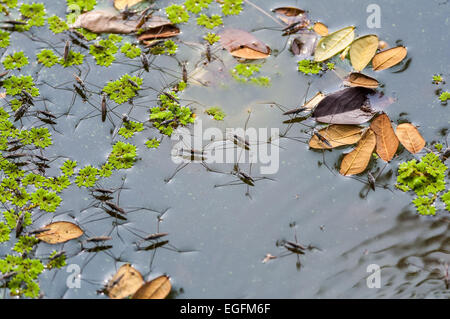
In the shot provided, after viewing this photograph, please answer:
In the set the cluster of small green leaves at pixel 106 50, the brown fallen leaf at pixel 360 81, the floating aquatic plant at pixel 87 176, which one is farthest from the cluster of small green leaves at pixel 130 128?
the brown fallen leaf at pixel 360 81

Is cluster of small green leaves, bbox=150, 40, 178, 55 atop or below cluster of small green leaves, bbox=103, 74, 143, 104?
atop

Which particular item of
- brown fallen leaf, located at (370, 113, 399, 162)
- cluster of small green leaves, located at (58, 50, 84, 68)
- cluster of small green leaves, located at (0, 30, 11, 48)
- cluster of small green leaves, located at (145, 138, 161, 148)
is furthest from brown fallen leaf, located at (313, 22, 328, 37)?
cluster of small green leaves, located at (0, 30, 11, 48)

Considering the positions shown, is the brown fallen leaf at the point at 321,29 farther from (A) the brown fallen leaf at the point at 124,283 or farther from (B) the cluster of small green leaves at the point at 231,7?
(A) the brown fallen leaf at the point at 124,283

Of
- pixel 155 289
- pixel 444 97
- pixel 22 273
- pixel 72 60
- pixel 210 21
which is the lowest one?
pixel 155 289

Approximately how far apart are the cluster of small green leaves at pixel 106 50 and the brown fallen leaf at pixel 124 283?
1929 millimetres

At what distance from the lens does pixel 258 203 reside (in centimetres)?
374

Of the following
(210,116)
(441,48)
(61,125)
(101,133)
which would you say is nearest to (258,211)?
(210,116)

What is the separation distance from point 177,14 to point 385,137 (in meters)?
2.24

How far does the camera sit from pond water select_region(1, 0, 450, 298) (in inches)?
136

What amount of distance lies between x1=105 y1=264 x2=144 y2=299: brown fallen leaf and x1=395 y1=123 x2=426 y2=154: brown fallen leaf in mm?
2284

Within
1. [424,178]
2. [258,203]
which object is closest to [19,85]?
[258,203]

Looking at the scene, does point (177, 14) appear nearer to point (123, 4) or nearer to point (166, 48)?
point (166, 48)

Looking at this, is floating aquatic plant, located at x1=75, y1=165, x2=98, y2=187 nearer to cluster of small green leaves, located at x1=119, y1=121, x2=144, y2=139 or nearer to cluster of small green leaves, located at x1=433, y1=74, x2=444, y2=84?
cluster of small green leaves, located at x1=119, y1=121, x2=144, y2=139

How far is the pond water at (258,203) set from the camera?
3.46 metres
